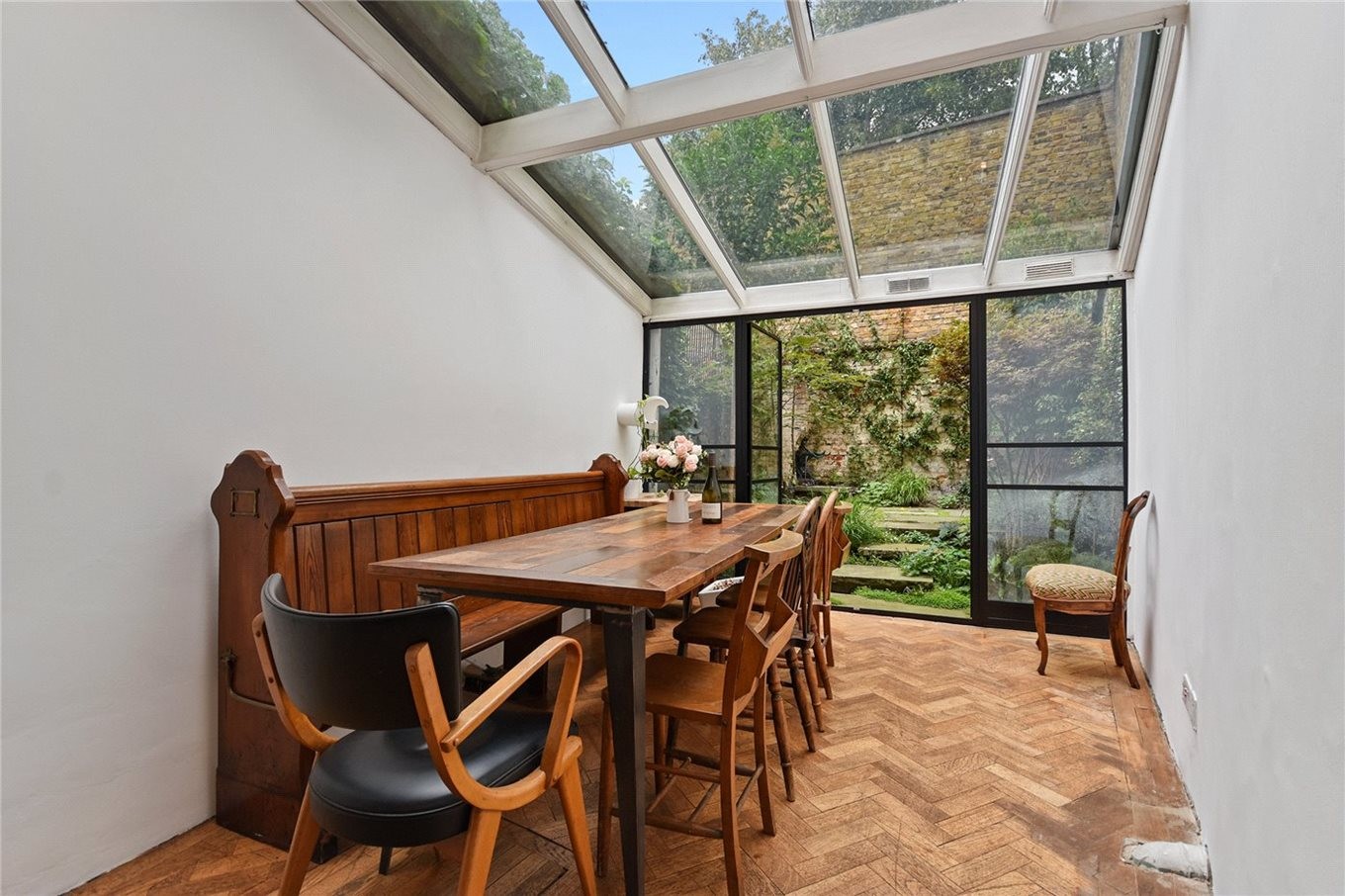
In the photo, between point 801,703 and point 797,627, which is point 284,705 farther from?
point 797,627

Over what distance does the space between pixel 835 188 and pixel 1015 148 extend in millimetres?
912

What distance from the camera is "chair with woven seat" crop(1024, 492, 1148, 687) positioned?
307 centimetres

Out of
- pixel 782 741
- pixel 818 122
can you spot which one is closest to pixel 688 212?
pixel 818 122

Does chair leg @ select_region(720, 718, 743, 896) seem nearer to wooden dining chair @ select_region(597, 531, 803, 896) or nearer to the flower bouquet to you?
wooden dining chair @ select_region(597, 531, 803, 896)

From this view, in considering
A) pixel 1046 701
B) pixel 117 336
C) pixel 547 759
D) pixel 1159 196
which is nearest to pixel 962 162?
pixel 1159 196

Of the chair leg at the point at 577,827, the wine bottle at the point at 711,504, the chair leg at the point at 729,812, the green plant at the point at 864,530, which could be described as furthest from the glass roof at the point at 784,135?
the green plant at the point at 864,530

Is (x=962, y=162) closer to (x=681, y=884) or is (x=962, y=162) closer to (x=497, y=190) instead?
(x=497, y=190)

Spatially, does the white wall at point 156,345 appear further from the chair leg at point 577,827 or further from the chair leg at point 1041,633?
the chair leg at point 1041,633

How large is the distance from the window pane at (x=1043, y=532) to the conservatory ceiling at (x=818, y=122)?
1435 millimetres

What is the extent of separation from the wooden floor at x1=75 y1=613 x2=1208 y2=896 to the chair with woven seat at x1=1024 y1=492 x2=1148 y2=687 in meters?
0.29

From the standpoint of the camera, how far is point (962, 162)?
3.25 metres

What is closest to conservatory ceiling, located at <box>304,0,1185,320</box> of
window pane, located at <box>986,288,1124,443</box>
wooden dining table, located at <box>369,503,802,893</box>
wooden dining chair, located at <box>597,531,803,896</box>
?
window pane, located at <box>986,288,1124,443</box>

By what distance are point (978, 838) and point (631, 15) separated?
11.0ft

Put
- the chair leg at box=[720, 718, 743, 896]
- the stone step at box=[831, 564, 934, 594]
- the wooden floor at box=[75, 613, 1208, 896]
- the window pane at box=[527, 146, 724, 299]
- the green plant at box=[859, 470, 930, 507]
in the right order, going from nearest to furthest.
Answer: the chair leg at box=[720, 718, 743, 896], the wooden floor at box=[75, 613, 1208, 896], the window pane at box=[527, 146, 724, 299], the stone step at box=[831, 564, 934, 594], the green plant at box=[859, 470, 930, 507]
